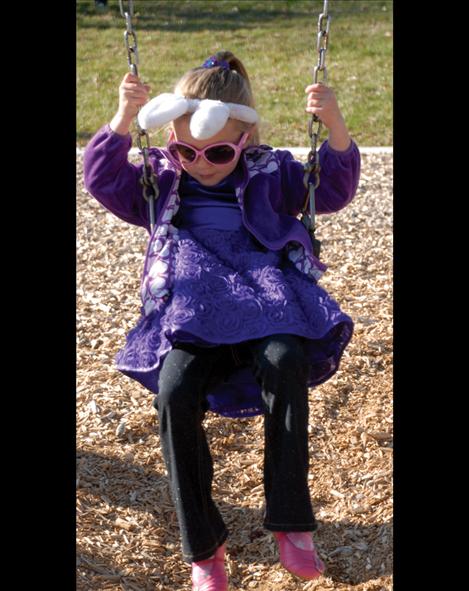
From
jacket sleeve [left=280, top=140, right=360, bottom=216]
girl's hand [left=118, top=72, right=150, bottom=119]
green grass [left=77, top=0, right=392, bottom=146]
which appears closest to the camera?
girl's hand [left=118, top=72, right=150, bottom=119]

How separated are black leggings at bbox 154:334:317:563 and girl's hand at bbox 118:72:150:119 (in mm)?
787

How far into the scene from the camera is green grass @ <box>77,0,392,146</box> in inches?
368

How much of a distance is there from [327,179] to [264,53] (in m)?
9.53

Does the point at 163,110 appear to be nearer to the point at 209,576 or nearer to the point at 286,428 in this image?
the point at 286,428

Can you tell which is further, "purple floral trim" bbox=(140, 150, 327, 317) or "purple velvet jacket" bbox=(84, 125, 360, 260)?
"purple velvet jacket" bbox=(84, 125, 360, 260)

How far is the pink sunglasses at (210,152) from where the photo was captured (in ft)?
9.95

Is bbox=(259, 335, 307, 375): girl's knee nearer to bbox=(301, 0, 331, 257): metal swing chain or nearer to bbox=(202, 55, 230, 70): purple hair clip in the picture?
bbox=(301, 0, 331, 257): metal swing chain

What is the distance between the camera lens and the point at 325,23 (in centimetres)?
295

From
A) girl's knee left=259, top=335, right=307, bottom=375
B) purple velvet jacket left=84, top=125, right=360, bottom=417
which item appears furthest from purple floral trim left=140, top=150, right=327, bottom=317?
girl's knee left=259, top=335, right=307, bottom=375

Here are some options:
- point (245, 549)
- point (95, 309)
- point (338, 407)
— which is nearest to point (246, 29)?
point (95, 309)

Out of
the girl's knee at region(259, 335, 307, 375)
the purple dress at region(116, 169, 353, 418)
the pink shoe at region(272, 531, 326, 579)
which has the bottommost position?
the pink shoe at region(272, 531, 326, 579)
